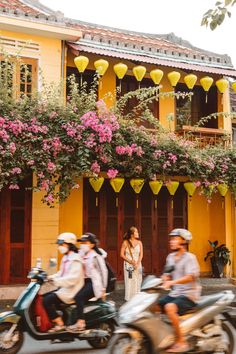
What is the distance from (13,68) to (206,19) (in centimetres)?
626

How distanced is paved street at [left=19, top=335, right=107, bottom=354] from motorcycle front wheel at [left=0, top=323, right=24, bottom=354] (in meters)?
0.61

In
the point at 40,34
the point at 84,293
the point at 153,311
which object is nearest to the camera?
the point at 153,311

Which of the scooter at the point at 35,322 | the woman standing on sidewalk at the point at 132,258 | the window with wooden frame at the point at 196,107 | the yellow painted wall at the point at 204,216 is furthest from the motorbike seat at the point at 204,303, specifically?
the window with wooden frame at the point at 196,107

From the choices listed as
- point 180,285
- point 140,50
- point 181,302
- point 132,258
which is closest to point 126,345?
point 181,302

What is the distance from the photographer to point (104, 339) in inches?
325

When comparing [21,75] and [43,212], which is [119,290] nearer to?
[43,212]

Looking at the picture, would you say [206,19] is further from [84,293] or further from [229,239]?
[229,239]

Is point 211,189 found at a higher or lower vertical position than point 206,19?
lower

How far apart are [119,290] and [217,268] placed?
313cm

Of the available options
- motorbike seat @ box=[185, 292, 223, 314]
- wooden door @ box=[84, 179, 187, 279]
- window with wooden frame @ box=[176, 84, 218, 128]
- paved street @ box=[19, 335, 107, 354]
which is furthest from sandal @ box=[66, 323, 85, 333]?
window with wooden frame @ box=[176, 84, 218, 128]

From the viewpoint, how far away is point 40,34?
13.9 m

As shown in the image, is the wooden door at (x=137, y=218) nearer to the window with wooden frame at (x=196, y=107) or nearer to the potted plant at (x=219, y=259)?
the potted plant at (x=219, y=259)

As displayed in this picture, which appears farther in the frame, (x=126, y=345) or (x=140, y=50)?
(x=140, y=50)

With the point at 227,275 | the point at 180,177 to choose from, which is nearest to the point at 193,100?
the point at 180,177
